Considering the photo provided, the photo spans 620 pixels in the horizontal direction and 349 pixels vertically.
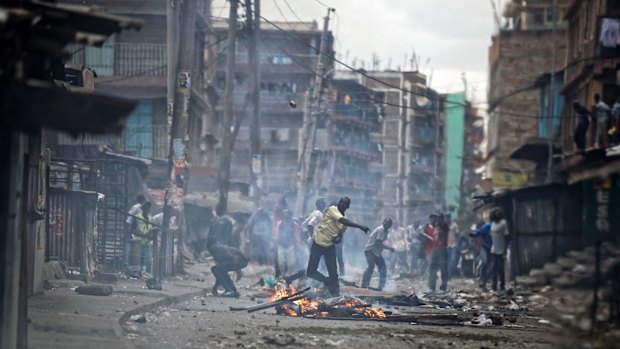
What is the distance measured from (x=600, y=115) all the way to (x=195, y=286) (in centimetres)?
1278

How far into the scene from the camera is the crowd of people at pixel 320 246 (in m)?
17.8

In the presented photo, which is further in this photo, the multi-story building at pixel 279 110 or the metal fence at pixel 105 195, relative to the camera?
the multi-story building at pixel 279 110

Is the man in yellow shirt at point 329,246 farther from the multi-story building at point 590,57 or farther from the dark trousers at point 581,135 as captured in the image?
the multi-story building at point 590,57

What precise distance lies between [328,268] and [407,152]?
79.7 meters

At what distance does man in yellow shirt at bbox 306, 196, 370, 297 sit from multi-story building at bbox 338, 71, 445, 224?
6824 centimetres

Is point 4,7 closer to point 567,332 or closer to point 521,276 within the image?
point 567,332

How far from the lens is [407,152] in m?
96.7

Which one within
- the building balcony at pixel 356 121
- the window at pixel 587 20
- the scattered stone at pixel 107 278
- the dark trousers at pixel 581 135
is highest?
the window at pixel 587 20

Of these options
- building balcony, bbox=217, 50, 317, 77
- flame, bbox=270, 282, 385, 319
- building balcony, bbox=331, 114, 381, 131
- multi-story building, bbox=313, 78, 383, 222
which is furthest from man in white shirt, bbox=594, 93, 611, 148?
building balcony, bbox=331, 114, 381, 131

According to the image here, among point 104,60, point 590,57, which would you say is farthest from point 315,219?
point 104,60

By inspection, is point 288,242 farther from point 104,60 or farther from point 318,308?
point 104,60

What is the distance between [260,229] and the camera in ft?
94.2

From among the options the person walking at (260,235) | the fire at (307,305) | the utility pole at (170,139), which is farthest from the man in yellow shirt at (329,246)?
the person walking at (260,235)

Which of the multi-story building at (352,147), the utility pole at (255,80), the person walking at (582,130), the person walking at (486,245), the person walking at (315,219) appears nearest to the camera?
the person walking at (315,219)
